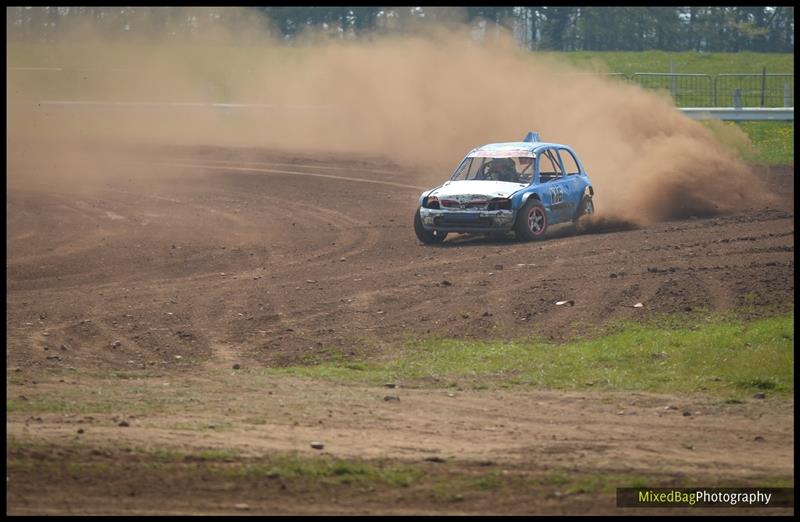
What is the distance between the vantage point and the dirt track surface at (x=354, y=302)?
8.40 m

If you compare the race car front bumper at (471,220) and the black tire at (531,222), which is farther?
the black tire at (531,222)

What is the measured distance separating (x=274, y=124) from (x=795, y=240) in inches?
1021

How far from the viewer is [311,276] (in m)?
16.5

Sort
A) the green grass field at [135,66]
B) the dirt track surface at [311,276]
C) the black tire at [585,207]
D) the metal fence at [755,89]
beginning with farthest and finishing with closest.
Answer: the metal fence at [755,89]
the green grass field at [135,66]
the black tire at [585,207]
the dirt track surface at [311,276]

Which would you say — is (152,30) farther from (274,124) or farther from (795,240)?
(795,240)

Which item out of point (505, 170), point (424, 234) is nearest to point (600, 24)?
point (505, 170)

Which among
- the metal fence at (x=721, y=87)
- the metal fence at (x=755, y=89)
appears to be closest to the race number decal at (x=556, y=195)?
the metal fence at (x=721, y=87)

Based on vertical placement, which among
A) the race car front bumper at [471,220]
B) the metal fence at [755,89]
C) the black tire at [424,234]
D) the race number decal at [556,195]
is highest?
the race number decal at [556,195]

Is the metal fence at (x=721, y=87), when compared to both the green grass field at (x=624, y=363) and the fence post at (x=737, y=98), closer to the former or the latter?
the fence post at (x=737, y=98)

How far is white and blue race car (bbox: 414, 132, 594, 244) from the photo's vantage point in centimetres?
1880

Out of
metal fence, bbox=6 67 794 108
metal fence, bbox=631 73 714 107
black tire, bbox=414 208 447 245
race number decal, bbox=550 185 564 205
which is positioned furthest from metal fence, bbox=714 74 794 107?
black tire, bbox=414 208 447 245

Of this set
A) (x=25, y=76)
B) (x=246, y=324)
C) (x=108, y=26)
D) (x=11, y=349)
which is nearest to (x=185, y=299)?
(x=246, y=324)

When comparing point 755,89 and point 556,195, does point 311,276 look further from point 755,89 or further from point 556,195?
point 755,89

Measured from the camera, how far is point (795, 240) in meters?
17.2
